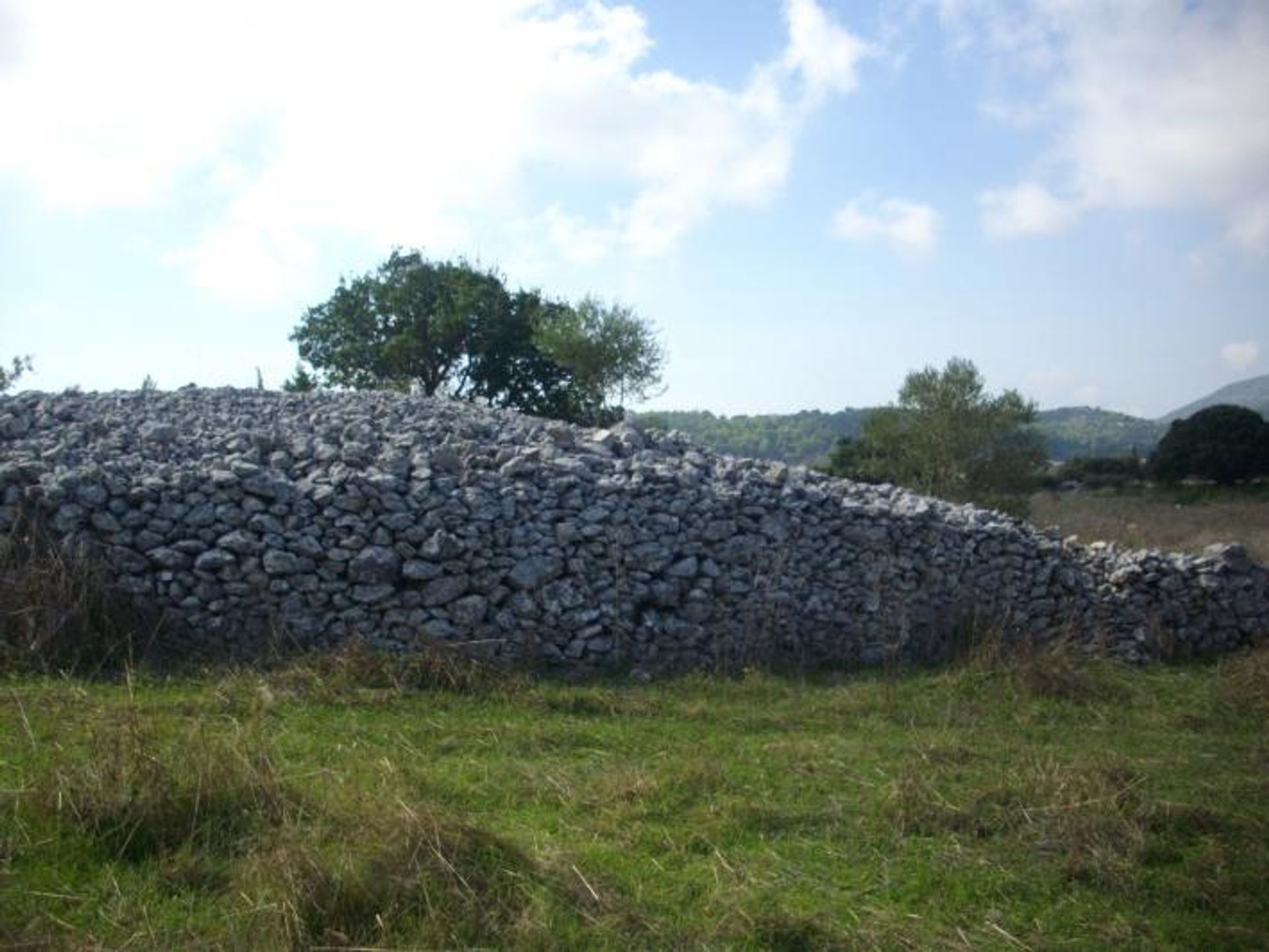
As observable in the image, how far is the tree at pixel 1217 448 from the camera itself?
33.5 metres

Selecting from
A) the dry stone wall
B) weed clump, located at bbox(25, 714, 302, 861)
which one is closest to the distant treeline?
the dry stone wall

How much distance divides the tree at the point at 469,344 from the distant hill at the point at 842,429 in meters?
1.97

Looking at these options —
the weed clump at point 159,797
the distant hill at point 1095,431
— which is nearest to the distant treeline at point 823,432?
the distant hill at point 1095,431

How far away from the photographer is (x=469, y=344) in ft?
85.9

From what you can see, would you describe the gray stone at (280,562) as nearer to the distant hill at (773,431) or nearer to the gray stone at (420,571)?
the gray stone at (420,571)

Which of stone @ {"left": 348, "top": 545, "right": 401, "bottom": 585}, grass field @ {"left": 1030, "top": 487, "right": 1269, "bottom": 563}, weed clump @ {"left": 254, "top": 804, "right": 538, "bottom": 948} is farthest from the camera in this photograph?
grass field @ {"left": 1030, "top": 487, "right": 1269, "bottom": 563}

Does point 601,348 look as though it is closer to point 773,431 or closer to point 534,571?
point 534,571

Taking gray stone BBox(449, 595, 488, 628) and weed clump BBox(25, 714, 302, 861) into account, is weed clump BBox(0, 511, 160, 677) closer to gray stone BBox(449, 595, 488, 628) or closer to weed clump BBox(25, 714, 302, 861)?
gray stone BBox(449, 595, 488, 628)

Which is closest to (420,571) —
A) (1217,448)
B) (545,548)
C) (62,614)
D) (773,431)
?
(545,548)

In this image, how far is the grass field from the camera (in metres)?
17.3

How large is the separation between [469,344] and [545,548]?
702 inches

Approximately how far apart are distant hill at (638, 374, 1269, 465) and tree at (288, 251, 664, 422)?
1970 millimetres

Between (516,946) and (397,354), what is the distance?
22.9 metres

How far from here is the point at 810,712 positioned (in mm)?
7730
